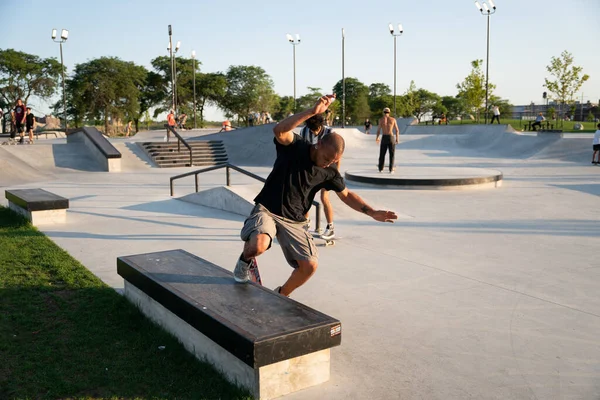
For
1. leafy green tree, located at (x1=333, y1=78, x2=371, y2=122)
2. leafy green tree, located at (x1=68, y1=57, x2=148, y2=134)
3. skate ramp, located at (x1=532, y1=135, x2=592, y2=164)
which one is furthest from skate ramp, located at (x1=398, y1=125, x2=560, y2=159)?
leafy green tree, located at (x1=333, y1=78, x2=371, y2=122)

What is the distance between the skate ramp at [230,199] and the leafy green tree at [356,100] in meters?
86.2

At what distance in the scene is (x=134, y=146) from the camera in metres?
21.8

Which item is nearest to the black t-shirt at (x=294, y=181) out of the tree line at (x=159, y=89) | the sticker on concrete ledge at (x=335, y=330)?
the sticker on concrete ledge at (x=335, y=330)

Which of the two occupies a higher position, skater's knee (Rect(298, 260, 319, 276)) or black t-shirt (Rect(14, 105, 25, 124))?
black t-shirt (Rect(14, 105, 25, 124))

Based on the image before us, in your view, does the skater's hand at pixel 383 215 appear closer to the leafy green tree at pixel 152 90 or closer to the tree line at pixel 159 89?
the tree line at pixel 159 89

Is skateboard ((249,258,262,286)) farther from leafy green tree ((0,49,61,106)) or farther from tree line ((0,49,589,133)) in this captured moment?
leafy green tree ((0,49,61,106))

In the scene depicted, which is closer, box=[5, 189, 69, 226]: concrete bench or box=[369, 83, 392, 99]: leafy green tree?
box=[5, 189, 69, 226]: concrete bench

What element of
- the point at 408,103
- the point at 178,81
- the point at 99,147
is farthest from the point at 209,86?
the point at 99,147

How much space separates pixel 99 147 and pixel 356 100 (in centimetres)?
8220

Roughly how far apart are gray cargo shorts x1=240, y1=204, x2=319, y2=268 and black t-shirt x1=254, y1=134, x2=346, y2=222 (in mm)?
47

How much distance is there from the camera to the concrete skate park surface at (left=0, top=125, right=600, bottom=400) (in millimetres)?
3283

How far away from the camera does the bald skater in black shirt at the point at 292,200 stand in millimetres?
3498

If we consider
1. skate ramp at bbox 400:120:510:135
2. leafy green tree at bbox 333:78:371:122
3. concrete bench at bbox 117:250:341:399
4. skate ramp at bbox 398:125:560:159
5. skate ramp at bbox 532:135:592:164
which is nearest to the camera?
concrete bench at bbox 117:250:341:399

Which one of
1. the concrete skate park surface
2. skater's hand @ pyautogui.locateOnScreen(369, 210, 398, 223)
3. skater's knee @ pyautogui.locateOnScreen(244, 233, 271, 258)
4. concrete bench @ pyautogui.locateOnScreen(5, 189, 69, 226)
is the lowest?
the concrete skate park surface
